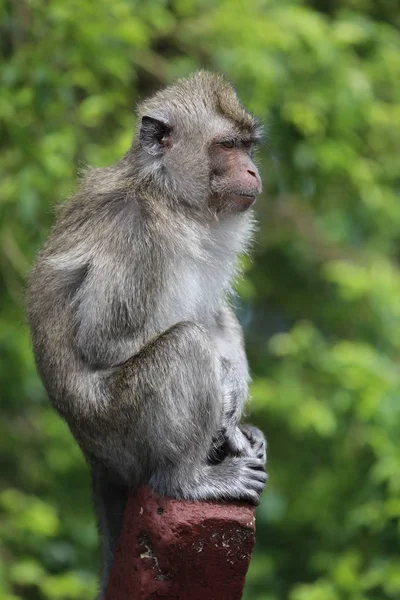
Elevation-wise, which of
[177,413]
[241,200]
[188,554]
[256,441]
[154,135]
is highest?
[154,135]

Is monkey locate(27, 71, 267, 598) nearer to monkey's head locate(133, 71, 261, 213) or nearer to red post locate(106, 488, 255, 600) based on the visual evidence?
monkey's head locate(133, 71, 261, 213)

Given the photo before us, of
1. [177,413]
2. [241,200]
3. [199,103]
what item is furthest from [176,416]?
[199,103]

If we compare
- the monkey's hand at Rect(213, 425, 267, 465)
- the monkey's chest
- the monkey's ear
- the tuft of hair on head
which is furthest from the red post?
the tuft of hair on head

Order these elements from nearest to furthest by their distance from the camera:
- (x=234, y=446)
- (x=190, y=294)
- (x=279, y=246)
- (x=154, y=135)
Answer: (x=234, y=446)
(x=190, y=294)
(x=154, y=135)
(x=279, y=246)

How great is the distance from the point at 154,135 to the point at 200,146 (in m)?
0.21

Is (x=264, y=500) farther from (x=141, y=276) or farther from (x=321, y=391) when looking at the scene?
(x=141, y=276)

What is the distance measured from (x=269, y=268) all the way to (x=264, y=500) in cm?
229

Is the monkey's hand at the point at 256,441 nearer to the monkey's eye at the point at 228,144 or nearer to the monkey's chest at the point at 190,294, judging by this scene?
the monkey's chest at the point at 190,294

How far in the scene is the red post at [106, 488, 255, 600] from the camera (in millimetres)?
3787

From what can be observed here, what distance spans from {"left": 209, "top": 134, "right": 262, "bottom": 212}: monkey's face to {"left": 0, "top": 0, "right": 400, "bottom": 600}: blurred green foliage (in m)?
1.34

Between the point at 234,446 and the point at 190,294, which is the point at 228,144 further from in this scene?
the point at 234,446

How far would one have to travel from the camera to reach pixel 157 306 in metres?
4.41

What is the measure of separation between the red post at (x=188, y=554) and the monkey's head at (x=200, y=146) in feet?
4.57

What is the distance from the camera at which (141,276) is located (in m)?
4.39
